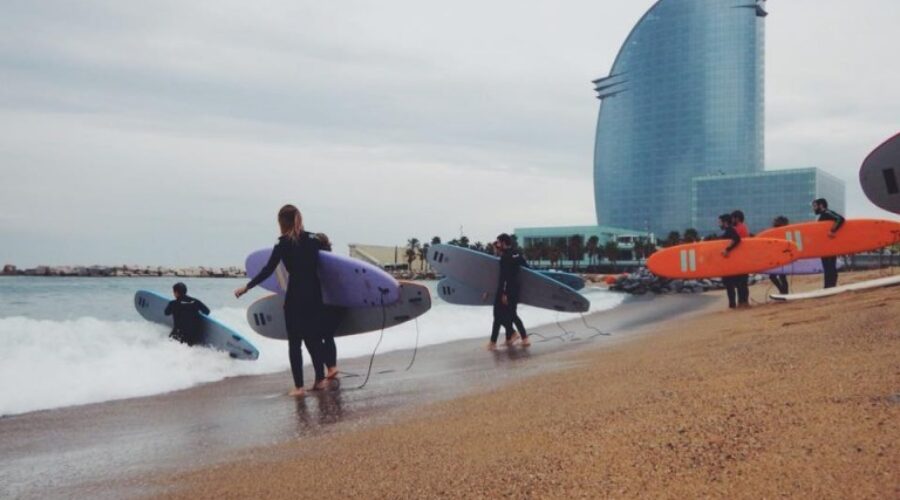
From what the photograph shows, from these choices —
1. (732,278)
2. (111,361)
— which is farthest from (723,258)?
(111,361)

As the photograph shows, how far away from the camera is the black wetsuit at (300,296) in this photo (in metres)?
5.77

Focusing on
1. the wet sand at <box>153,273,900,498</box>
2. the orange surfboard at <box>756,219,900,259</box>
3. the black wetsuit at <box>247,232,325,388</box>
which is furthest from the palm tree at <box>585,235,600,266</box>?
the wet sand at <box>153,273,900,498</box>

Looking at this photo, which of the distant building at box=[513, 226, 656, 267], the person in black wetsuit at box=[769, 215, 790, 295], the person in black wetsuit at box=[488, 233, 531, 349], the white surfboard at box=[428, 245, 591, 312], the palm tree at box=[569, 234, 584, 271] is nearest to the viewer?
the person in black wetsuit at box=[488, 233, 531, 349]

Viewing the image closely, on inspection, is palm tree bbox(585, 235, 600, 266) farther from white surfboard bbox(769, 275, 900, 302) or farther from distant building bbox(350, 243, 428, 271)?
white surfboard bbox(769, 275, 900, 302)

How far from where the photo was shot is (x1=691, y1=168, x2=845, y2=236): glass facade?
103375mm

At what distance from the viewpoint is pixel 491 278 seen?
10914 mm

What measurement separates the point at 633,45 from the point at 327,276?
5388 inches

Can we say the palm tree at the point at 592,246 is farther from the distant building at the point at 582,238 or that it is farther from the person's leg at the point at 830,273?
the person's leg at the point at 830,273

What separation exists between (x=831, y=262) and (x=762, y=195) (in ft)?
349

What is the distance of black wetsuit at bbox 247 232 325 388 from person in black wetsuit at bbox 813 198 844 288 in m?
9.29

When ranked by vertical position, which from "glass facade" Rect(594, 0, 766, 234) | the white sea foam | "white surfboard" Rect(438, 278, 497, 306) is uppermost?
"glass facade" Rect(594, 0, 766, 234)

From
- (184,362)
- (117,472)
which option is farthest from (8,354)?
(117,472)

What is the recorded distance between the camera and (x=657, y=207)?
400 ft

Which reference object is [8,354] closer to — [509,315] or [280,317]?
[280,317]
